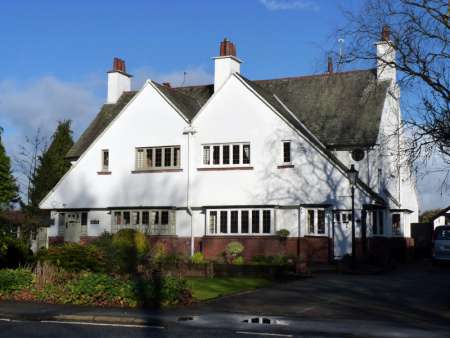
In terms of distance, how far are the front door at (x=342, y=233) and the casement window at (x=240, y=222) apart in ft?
10.8

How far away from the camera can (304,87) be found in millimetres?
41938

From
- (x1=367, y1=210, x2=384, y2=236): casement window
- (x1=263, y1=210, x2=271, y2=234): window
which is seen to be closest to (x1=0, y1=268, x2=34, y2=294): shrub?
(x1=263, y1=210, x2=271, y2=234): window

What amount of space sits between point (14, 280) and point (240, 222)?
16186 millimetres

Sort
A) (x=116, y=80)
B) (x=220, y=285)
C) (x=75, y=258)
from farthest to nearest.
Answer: (x=116, y=80), (x=220, y=285), (x=75, y=258)

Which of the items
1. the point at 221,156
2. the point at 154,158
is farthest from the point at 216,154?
the point at 154,158

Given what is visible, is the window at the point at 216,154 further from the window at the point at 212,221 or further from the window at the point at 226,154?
the window at the point at 212,221

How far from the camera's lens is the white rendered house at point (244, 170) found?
34.6m

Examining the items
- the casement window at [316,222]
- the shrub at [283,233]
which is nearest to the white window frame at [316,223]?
the casement window at [316,222]

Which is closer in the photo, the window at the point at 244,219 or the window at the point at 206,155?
the window at the point at 244,219

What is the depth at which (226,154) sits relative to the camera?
3719cm

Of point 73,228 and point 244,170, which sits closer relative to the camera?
point 244,170

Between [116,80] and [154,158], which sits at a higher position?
[116,80]

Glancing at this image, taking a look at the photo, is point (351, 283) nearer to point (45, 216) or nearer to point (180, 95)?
point (180, 95)

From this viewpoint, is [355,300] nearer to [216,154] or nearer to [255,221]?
[255,221]
